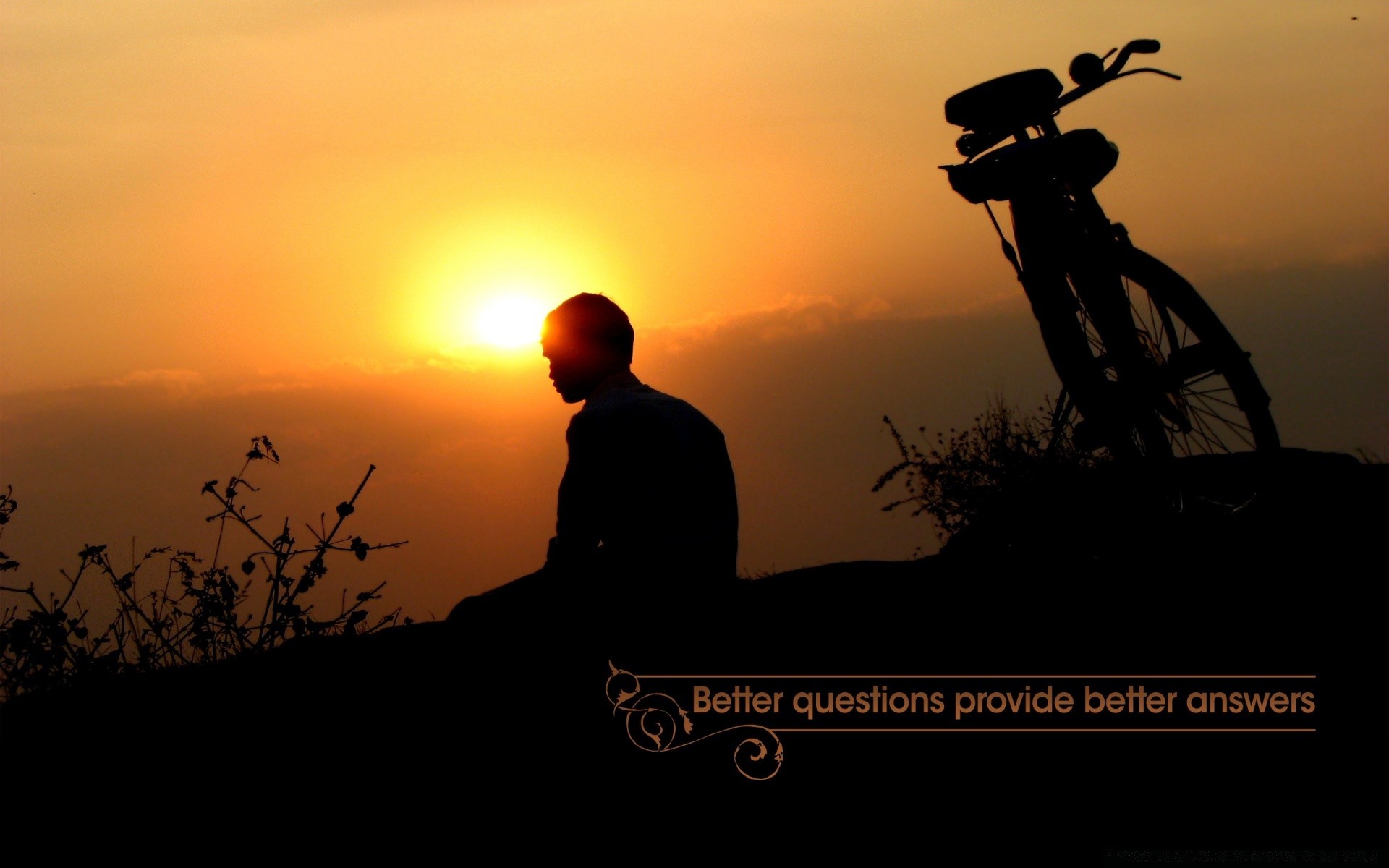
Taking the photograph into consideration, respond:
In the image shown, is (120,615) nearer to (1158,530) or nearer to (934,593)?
(934,593)

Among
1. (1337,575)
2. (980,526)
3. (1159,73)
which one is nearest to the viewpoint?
(1337,575)

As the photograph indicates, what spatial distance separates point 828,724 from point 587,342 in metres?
1.60

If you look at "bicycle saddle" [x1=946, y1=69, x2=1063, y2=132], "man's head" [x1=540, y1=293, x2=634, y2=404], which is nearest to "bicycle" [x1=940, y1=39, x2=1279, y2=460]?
"bicycle saddle" [x1=946, y1=69, x2=1063, y2=132]

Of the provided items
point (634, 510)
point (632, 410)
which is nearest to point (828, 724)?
point (634, 510)

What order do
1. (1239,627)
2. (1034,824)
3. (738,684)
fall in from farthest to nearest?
(1239,627)
(738,684)
(1034,824)

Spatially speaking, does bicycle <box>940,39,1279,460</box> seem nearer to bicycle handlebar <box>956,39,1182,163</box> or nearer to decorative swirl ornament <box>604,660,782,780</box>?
bicycle handlebar <box>956,39,1182,163</box>

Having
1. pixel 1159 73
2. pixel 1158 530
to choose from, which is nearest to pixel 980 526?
pixel 1158 530

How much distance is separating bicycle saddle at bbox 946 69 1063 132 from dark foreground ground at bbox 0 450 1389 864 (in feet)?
A: 7.78

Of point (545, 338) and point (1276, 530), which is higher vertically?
point (545, 338)

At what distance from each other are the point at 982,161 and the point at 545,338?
2821 mm

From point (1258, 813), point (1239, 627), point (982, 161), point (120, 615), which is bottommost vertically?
point (1258, 813)

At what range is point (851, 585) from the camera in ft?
19.8

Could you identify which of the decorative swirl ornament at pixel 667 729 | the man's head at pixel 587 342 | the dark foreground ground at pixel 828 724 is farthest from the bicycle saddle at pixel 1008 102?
the decorative swirl ornament at pixel 667 729

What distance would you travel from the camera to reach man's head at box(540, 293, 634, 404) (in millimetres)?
4496
